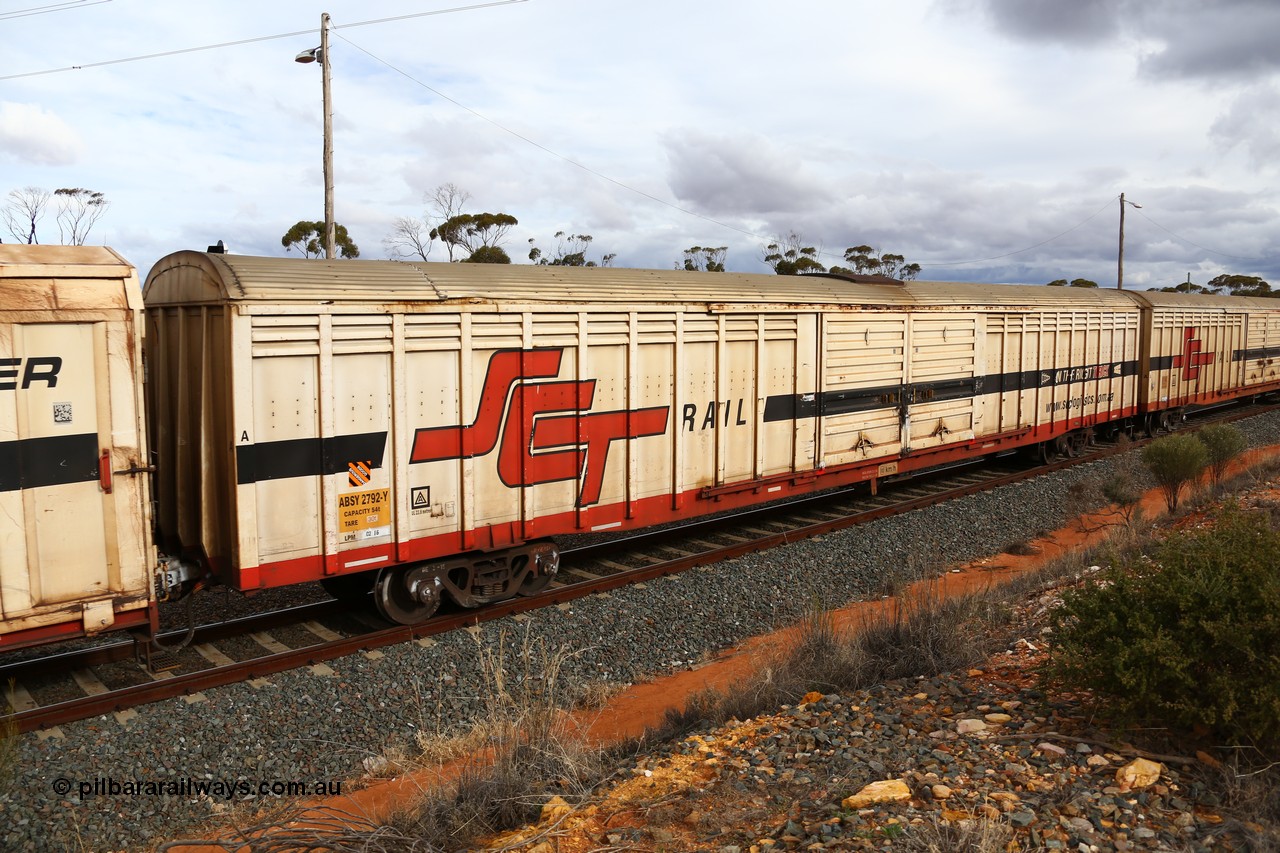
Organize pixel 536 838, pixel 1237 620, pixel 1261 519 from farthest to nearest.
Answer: pixel 1261 519
pixel 1237 620
pixel 536 838

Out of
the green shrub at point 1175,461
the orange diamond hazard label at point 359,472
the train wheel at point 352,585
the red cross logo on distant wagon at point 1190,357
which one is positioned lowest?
the train wheel at point 352,585

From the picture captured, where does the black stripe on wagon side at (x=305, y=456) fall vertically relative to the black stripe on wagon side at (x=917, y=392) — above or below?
below

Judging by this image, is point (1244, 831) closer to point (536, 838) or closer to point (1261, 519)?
point (1261, 519)

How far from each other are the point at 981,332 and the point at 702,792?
12.1 metres

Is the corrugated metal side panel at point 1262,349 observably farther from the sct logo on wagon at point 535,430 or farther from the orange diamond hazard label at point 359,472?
the orange diamond hazard label at point 359,472

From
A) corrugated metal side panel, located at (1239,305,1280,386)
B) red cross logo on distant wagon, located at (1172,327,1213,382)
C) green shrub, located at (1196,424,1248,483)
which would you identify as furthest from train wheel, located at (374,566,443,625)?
corrugated metal side panel, located at (1239,305,1280,386)

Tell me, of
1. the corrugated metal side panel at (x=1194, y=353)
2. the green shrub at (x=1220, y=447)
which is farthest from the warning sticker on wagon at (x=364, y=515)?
the corrugated metal side panel at (x=1194, y=353)

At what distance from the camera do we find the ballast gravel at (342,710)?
532cm

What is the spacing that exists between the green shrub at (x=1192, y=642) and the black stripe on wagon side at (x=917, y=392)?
250 inches

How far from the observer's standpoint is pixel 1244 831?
3.74 m

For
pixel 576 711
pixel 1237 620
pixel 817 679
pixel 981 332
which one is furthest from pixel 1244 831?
pixel 981 332

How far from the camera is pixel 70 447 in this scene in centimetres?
623

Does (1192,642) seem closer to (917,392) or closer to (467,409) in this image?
(467,409)

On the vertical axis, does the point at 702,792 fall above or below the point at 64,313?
below
